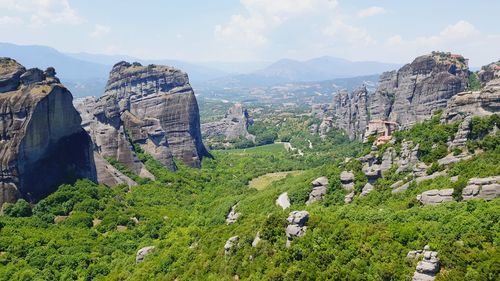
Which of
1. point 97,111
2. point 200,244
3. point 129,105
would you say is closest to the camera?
point 200,244

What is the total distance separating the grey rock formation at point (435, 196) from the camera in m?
37.3

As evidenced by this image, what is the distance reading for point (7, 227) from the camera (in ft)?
177

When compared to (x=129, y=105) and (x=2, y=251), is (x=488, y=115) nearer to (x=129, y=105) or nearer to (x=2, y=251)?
(x=2, y=251)

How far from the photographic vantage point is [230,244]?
3691 cm

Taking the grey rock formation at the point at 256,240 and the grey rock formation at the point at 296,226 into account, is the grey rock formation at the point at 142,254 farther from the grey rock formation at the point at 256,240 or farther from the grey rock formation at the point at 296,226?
the grey rock formation at the point at 296,226

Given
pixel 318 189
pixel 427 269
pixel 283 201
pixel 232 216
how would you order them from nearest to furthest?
pixel 427 269 → pixel 318 189 → pixel 232 216 → pixel 283 201

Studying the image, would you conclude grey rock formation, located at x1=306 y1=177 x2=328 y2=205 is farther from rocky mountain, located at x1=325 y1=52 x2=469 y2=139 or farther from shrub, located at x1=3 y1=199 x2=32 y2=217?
rocky mountain, located at x1=325 y1=52 x2=469 y2=139

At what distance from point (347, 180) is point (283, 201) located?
7808mm

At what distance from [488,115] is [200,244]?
29.4 metres

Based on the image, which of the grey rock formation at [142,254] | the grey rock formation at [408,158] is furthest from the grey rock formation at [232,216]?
the grey rock formation at [408,158]

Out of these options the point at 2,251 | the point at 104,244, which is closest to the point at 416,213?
the point at 104,244

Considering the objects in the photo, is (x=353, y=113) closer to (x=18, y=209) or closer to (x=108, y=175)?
(x=108, y=175)

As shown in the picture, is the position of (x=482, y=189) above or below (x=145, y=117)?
above

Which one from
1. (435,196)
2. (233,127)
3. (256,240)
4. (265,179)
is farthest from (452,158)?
(233,127)
